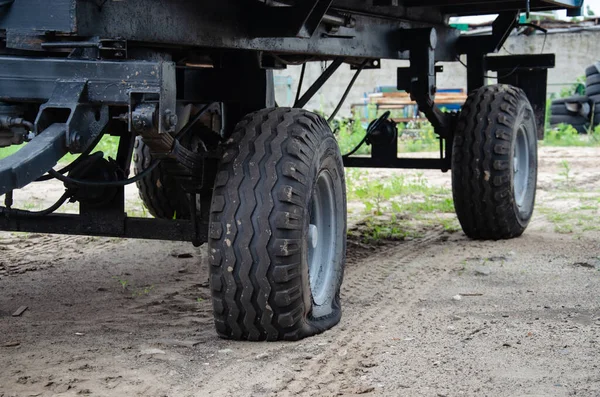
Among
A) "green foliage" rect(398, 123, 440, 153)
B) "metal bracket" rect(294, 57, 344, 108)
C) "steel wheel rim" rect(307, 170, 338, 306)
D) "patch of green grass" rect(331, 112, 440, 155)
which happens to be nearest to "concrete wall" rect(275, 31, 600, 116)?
"green foliage" rect(398, 123, 440, 153)

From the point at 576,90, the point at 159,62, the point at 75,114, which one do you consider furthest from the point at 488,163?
the point at 576,90

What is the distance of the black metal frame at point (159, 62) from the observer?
352cm

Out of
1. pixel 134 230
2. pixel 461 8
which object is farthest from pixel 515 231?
pixel 134 230

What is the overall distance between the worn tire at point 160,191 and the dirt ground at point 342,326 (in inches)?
9.5

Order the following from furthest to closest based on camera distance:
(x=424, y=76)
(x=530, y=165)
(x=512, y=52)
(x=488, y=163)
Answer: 1. (x=512, y=52)
2. (x=530, y=165)
3. (x=488, y=163)
4. (x=424, y=76)

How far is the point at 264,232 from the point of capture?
4027 mm

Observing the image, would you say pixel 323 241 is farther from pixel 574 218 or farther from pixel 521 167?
pixel 574 218

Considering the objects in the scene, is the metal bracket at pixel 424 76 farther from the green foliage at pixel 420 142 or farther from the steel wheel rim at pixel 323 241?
the green foliage at pixel 420 142

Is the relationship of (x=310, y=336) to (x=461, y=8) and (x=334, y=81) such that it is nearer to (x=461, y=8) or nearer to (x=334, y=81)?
(x=461, y=8)

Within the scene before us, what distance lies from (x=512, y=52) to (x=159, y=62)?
19.2m

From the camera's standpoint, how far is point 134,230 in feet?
16.0

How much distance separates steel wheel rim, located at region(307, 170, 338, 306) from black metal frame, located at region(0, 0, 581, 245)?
1.71 feet

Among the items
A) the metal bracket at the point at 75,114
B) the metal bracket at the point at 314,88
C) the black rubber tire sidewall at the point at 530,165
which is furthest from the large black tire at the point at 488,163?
the metal bracket at the point at 75,114

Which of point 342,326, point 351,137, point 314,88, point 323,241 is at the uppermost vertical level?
point 314,88
